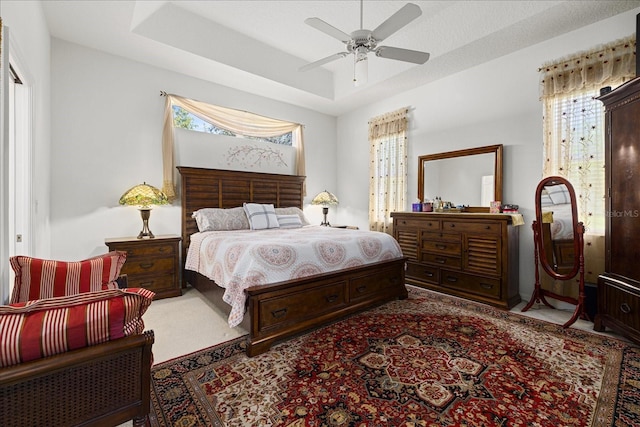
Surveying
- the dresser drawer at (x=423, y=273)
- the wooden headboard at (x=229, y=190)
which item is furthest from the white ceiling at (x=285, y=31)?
the dresser drawer at (x=423, y=273)

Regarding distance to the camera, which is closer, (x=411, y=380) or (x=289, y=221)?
(x=411, y=380)

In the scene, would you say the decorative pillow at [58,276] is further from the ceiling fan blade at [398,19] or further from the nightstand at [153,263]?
the ceiling fan blade at [398,19]

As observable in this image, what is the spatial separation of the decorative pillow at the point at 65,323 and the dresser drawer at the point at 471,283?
3.49 metres

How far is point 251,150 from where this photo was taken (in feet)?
A: 15.9

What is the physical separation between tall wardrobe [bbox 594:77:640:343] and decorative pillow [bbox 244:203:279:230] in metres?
3.57

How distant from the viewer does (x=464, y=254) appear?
3.61 meters

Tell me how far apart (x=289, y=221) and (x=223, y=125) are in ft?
5.80

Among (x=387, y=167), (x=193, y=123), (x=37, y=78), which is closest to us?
(x=37, y=78)

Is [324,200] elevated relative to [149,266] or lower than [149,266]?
elevated

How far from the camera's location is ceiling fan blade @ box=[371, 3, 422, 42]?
2180 millimetres

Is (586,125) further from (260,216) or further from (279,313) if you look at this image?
(260,216)

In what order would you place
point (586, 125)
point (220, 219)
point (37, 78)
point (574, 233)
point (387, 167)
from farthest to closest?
point (387, 167) → point (220, 219) → point (586, 125) → point (574, 233) → point (37, 78)

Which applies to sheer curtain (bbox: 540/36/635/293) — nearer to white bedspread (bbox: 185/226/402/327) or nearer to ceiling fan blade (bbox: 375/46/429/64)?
ceiling fan blade (bbox: 375/46/429/64)

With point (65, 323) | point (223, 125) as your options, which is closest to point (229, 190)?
point (223, 125)
